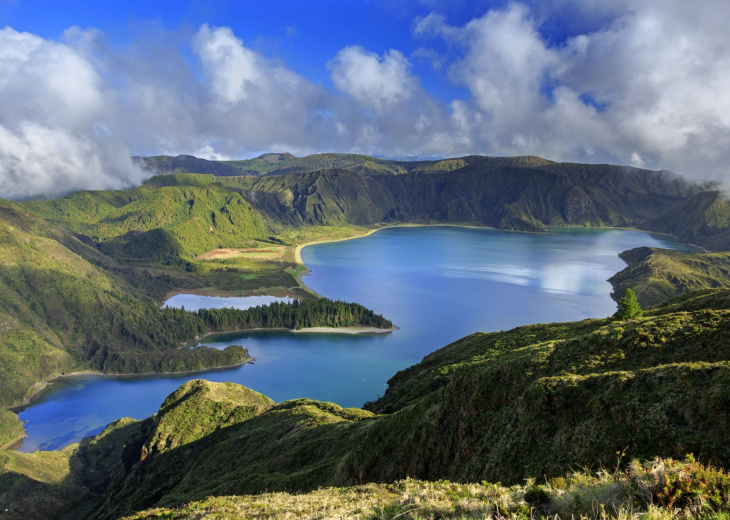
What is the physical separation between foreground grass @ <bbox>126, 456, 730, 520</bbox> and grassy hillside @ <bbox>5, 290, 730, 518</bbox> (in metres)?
0.49

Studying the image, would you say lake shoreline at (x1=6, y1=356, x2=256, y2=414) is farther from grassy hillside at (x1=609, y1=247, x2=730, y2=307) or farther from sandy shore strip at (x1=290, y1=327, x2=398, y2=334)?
grassy hillside at (x1=609, y1=247, x2=730, y2=307)

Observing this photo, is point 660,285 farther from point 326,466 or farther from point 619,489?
point 619,489

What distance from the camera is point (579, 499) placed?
9.06 meters

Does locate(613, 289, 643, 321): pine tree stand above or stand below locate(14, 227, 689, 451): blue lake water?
above

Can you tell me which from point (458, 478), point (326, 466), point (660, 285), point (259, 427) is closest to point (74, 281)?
point (259, 427)

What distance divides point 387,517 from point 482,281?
181411mm

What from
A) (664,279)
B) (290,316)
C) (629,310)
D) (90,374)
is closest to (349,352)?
(290,316)

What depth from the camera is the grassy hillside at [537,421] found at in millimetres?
14453

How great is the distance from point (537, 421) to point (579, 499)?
370 inches

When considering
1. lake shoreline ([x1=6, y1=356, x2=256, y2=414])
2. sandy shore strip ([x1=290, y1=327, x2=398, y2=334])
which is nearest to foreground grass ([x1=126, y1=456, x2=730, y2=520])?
lake shoreline ([x1=6, y1=356, x2=256, y2=414])

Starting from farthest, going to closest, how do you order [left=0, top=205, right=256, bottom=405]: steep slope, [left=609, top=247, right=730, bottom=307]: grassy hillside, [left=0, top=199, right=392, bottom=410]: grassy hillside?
[left=609, top=247, right=730, bottom=307]: grassy hillside → [left=0, top=199, right=392, bottom=410]: grassy hillside → [left=0, top=205, right=256, bottom=405]: steep slope

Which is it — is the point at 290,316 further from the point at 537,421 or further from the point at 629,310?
the point at 537,421

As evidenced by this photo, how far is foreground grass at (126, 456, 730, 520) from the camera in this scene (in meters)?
7.76

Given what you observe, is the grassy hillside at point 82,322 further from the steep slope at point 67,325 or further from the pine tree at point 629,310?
the pine tree at point 629,310
